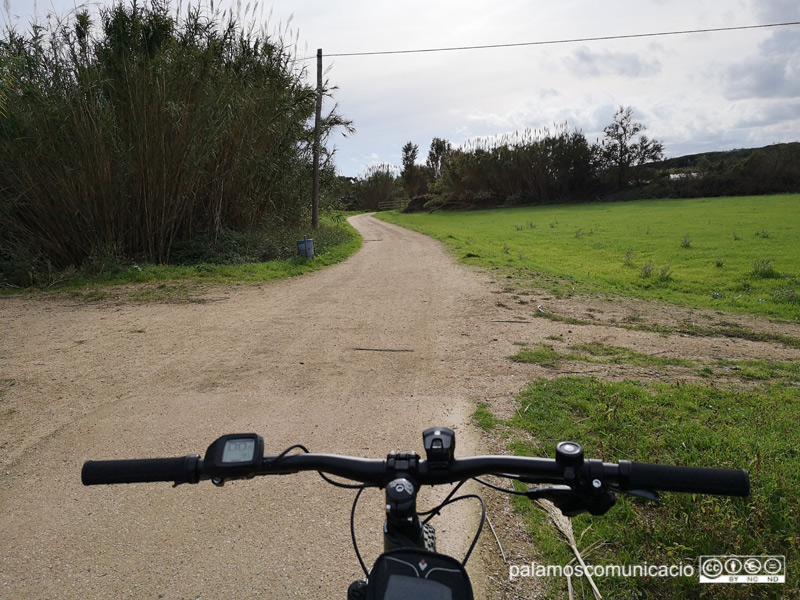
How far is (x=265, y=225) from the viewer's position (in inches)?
658

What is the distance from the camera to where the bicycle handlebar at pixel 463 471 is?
1.42 meters

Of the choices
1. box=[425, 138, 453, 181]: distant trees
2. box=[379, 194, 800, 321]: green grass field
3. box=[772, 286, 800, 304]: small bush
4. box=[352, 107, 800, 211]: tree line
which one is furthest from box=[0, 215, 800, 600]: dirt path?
box=[425, 138, 453, 181]: distant trees

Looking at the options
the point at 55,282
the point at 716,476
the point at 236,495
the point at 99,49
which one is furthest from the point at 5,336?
the point at 716,476

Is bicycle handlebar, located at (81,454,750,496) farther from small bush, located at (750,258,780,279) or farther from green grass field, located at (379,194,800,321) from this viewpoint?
small bush, located at (750,258,780,279)

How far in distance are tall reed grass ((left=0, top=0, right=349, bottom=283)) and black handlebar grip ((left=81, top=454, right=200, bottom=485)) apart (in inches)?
437

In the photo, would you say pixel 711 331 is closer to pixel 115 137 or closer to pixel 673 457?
pixel 673 457

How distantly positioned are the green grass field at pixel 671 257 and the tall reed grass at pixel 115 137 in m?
7.68

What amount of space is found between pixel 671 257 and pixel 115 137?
1498 cm

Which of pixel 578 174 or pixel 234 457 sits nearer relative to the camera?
pixel 234 457

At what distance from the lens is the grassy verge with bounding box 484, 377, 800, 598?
8.63ft

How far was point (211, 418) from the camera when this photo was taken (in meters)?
4.43

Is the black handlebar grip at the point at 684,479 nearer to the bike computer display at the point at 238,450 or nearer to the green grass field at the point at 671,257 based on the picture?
the bike computer display at the point at 238,450

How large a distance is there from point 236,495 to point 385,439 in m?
1.15

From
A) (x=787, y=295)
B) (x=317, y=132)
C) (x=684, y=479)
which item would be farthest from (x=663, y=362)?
(x=317, y=132)
